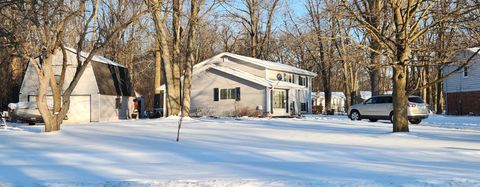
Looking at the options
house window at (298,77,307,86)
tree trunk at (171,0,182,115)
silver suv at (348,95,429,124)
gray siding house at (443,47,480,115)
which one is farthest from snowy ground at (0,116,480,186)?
house window at (298,77,307,86)

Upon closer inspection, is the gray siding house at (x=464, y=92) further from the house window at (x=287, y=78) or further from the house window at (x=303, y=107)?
the house window at (x=287, y=78)

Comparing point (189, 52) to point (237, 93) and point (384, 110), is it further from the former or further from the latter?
point (384, 110)

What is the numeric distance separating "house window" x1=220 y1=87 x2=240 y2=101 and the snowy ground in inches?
814

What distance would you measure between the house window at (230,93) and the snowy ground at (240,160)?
67.8 ft

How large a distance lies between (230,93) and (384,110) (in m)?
12.5

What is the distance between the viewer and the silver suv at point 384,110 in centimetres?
2945

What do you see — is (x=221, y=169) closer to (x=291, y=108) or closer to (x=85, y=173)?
(x=85, y=173)

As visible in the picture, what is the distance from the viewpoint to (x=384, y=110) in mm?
31172

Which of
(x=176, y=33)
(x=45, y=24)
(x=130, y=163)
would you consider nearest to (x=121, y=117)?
(x=176, y=33)

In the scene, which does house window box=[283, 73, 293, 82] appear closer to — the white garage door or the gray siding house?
the gray siding house

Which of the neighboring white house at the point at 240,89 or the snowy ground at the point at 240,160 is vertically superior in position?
the neighboring white house at the point at 240,89

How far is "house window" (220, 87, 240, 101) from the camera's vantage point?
39.3m

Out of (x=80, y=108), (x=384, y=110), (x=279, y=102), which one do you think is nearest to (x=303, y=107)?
(x=279, y=102)

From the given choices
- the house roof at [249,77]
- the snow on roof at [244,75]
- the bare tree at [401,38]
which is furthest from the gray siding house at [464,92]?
the bare tree at [401,38]
